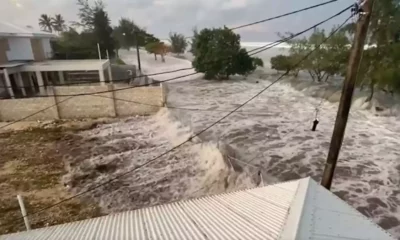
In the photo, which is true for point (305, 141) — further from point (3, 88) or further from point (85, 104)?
point (3, 88)

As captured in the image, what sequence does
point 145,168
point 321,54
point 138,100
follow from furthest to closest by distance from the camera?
point 321,54 → point 138,100 → point 145,168

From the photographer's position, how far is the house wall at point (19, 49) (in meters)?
20.7

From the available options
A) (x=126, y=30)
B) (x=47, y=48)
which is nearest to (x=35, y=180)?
(x=47, y=48)

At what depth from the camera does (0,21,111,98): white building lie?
17.8 meters

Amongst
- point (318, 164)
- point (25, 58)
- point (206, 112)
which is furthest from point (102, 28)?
point (318, 164)

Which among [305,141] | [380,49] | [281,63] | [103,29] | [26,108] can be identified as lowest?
[305,141]

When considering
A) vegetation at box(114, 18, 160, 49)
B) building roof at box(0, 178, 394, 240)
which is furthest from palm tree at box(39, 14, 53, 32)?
building roof at box(0, 178, 394, 240)

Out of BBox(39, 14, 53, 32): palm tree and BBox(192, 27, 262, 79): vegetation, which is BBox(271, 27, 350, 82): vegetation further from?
BBox(39, 14, 53, 32): palm tree

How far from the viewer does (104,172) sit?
8961 millimetres

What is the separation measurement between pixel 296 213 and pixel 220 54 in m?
23.3

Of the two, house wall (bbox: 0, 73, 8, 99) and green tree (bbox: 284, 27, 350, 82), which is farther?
green tree (bbox: 284, 27, 350, 82)

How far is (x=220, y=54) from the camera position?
81.9ft

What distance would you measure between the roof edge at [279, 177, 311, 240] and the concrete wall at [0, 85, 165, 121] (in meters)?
11.7

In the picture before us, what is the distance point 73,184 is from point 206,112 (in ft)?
30.3
